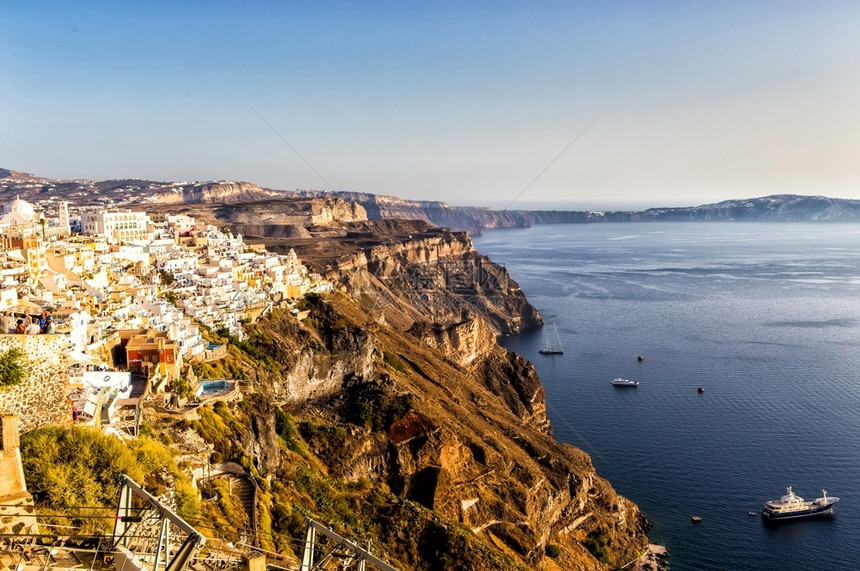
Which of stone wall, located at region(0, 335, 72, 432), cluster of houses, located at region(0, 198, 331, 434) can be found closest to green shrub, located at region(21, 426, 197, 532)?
stone wall, located at region(0, 335, 72, 432)

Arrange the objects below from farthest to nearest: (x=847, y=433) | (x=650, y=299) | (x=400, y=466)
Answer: (x=650, y=299) < (x=847, y=433) < (x=400, y=466)

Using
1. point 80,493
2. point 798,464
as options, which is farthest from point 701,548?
point 80,493

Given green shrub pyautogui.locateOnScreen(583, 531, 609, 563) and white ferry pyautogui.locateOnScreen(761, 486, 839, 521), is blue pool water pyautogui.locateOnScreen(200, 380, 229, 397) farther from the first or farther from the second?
white ferry pyautogui.locateOnScreen(761, 486, 839, 521)

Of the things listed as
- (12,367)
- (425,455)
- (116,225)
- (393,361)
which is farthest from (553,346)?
(12,367)

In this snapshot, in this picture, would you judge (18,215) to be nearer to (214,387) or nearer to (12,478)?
(214,387)

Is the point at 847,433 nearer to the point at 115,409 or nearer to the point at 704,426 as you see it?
the point at 704,426
